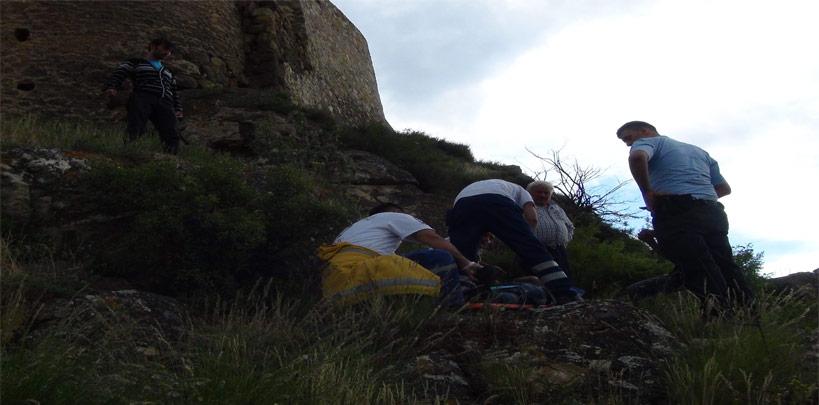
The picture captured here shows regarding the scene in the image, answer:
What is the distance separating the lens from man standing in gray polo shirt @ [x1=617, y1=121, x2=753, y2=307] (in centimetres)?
620

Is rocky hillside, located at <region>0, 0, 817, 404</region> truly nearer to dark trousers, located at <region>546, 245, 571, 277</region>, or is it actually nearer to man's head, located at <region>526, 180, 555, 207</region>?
dark trousers, located at <region>546, 245, 571, 277</region>

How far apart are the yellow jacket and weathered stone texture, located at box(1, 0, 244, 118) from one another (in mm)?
8448

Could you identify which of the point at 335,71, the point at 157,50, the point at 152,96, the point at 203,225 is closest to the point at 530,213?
the point at 203,225

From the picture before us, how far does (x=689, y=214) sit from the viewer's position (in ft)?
20.9

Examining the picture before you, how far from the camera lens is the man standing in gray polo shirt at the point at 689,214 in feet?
20.3

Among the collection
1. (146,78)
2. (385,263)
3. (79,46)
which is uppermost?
(79,46)

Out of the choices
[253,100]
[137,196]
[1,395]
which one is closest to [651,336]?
[1,395]

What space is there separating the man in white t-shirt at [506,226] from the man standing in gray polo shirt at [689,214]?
77cm

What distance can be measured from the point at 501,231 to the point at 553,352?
1950 millimetres

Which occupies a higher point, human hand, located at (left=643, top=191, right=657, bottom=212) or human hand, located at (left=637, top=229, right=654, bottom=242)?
human hand, located at (left=643, top=191, right=657, bottom=212)

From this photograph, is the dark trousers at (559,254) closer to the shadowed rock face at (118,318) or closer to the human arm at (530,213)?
the human arm at (530,213)

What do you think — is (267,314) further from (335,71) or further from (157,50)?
(335,71)

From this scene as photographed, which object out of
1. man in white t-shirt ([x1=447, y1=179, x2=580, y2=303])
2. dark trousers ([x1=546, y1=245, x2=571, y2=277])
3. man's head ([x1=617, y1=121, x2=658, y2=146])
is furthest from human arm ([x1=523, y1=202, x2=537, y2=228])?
man's head ([x1=617, y1=121, x2=658, y2=146])

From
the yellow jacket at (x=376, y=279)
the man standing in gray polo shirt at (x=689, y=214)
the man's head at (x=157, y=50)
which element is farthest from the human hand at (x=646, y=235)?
the man's head at (x=157, y=50)
